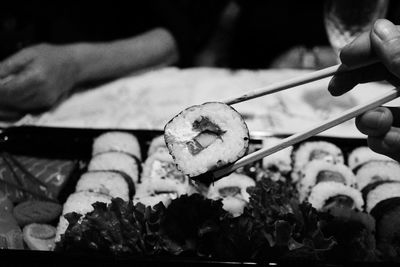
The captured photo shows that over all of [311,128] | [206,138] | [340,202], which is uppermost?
[311,128]

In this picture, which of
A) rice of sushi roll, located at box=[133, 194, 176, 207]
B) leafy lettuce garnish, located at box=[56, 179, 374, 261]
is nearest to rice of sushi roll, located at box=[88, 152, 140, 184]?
rice of sushi roll, located at box=[133, 194, 176, 207]

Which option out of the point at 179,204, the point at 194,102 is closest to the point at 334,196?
the point at 179,204

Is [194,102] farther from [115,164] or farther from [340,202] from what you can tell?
[340,202]

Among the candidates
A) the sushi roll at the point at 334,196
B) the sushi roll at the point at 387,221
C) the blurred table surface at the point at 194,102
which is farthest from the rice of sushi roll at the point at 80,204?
the sushi roll at the point at 387,221

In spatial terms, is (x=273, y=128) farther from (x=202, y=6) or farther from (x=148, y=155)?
(x=202, y=6)

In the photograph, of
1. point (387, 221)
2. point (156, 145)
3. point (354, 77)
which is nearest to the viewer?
point (354, 77)

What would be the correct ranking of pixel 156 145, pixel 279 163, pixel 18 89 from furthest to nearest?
pixel 18 89 < pixel 156 145 < pixel 279 163

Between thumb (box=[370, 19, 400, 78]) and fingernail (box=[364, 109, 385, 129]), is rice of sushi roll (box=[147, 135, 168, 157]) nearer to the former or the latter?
fingernail (box=[364, 109, 385, 129])

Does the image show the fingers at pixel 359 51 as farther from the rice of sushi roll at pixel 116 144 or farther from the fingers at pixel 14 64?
the fingers at pixel 14 64
